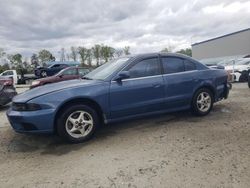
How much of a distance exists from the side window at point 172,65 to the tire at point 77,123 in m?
1.86

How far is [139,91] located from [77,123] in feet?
4.39

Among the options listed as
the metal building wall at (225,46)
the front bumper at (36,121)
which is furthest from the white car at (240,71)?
the metal building wall at (225,46)

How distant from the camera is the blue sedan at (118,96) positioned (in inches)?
188

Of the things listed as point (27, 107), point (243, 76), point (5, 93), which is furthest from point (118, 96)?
point (243, 76)

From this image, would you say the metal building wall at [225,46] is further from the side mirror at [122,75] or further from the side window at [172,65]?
the side mirror at [122,75]

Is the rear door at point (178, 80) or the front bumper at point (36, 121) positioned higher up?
the rear door at point (178, 80)

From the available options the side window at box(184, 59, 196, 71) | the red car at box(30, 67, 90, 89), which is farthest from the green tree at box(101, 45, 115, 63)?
the side window at box(184, 59, 196, 71)

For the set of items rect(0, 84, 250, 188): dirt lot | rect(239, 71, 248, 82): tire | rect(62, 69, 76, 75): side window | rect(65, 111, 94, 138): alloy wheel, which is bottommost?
rect(0, 84, 250, 188): dirt lot

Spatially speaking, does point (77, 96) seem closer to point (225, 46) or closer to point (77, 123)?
point (77, 123)

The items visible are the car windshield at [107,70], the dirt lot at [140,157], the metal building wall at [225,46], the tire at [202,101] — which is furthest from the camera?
the metal building wall at [225,46]

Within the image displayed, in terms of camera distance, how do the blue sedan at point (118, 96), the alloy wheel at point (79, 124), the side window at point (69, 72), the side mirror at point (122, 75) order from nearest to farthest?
the blue sedan at point (118, 96) → the alloy wheel at point (79, 124) → the side mirror at point (122, 75) → the side window at point (69, 72)

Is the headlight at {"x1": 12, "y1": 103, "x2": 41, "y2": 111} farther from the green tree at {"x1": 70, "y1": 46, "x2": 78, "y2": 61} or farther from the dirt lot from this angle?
the green tree at {"x1": 70, "y1": 46, "x2": 78, "y2": 61}

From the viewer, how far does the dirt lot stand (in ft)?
11.4

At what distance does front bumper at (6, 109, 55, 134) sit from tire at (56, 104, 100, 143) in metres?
0.16
